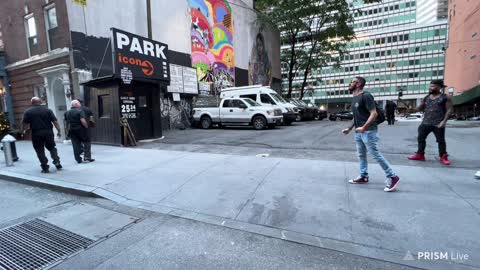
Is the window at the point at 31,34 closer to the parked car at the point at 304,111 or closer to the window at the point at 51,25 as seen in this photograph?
the window at the point at 51,25

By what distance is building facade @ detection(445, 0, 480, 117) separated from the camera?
1066 inches

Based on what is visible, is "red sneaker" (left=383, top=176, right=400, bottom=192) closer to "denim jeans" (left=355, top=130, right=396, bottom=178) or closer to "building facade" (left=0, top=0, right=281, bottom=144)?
"denim jeans" (left=355, top=130, right=396, bottom=178)

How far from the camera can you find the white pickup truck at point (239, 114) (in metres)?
13.3

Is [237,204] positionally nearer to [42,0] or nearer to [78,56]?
[78,56]

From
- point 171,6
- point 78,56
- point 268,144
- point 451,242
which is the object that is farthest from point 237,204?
point 171,6

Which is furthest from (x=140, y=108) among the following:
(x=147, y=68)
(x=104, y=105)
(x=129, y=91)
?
(x=147, y=68)

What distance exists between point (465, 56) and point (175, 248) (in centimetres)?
4334

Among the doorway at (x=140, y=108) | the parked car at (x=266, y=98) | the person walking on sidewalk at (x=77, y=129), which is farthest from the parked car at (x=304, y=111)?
the person walking on sidewalk at (x=77, y=129)

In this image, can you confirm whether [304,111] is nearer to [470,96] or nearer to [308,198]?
[308,198]

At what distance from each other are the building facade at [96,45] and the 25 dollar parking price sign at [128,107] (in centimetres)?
28

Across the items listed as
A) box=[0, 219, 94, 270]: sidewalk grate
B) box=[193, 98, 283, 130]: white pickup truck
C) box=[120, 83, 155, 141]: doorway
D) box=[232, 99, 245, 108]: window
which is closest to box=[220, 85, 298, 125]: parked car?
box=[193, 98, 283, 130]: white pickup truck

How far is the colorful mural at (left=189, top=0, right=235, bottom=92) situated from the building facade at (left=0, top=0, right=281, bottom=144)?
Result: 66 millimetres

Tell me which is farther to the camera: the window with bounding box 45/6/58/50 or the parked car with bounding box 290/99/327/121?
the parked car with bounding box 290/99/327/121

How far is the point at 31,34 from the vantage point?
11.7 meters
